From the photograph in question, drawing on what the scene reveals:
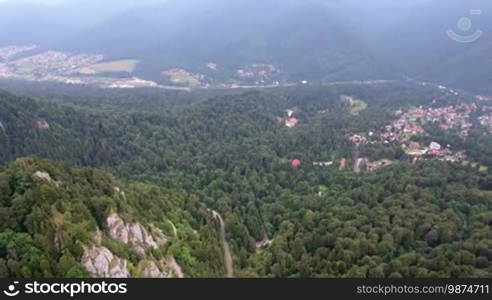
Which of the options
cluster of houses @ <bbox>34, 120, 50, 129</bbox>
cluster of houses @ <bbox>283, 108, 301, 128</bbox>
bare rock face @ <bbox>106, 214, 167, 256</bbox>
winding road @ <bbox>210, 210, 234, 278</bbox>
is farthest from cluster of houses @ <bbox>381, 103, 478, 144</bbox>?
bare rock face @ <bbox>106, 214, 167, 256</bbox>

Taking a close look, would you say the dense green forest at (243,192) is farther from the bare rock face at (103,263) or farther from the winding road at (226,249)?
the bare rock face at (103,263)

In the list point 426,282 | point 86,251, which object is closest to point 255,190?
point 86,251

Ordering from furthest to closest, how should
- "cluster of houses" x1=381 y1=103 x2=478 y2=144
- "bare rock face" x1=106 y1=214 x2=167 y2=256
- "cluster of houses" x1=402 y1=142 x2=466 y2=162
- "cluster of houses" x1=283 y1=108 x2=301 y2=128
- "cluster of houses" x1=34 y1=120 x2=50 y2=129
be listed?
1. "cluster of houses" x1=283 y1=108 x2=301 y2=128
2. "cluster of houses" x1=381 y1=103 x2=478 y2=144
3. "cluster of houses" x1=402 y1=142 x2=466 y2=162
4. "cluster of houses" x1=34 y1=120 x2=50 y2=129
5. "bare rock face" x1=106 y1=214 x2=167 y2=256

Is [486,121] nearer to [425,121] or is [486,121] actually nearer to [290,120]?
[425,121]

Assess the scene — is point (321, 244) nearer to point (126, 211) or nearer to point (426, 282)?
point (126, 211)

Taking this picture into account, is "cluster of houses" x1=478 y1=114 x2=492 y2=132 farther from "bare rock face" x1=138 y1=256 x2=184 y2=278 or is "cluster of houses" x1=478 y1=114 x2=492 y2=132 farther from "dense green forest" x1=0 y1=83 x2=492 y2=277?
"bare rock face" x1=138 y1=256 x2=184 y2=278
